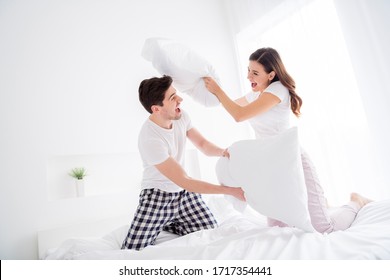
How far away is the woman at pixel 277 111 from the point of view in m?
1.22

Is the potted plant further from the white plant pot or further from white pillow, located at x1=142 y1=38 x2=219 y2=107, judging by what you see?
white pillow, located at x1=142 y1=38 x2=219 y2=107

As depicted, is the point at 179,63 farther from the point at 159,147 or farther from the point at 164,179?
the point at 164,179

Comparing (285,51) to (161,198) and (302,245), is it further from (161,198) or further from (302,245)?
(302,245)

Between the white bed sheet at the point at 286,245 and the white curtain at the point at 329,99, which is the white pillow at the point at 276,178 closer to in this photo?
the white bed sheet at the point at 286,245

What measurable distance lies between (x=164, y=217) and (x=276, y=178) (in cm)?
71

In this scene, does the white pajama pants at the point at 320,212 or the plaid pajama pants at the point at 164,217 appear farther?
the plaid pajama pants at the point at 164,217

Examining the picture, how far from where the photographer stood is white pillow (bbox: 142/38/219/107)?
1.37 metres

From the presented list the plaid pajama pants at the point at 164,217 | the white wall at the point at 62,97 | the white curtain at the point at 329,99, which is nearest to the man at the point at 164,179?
the plaid pajama pants at the point at 164,217

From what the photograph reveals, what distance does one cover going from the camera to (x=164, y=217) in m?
1.42

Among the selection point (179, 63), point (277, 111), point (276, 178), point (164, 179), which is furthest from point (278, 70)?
point (164, 179)

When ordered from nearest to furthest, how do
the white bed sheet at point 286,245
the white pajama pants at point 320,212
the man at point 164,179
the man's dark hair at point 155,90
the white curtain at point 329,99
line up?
1. the white bed sheet at point 286,245
2. the white pajama pants at point 320,212
3. the man at point 164,179
4. the man's dark hair at point 155,90
5. the white curtain at point 329,99

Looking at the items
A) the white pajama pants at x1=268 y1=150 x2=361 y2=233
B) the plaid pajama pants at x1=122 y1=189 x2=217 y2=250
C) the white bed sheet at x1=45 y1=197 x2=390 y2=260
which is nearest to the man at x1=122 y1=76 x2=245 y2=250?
the plaid pajama pants at x1=122 y1=189 x2=217 y2=250

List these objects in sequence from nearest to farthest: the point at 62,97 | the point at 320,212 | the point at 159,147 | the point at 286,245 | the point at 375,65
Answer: the point at 286,245 < the point at 320,212 < the point at 159,147 < the point at 375,65 < the point at 62,97

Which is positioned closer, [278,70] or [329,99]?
[278,70]
